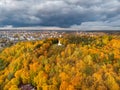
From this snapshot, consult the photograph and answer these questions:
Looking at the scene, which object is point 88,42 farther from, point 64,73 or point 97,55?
point 64,73

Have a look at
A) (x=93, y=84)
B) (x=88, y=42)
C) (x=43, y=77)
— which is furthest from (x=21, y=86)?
(x=88, y=42)

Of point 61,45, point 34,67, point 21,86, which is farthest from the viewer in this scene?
point 61,45

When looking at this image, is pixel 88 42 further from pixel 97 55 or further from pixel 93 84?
pixel 93 84

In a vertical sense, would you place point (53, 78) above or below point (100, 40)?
below

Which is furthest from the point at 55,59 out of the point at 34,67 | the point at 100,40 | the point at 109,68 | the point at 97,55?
the point at 100,40

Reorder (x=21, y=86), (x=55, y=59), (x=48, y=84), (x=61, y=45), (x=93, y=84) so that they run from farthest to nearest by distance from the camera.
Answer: (x=61, y=45) < (x=55, y=59) < (x=21, y=86) < (x=48, y=84) < (x=93, y=84)

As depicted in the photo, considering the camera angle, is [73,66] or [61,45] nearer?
[73,66]
